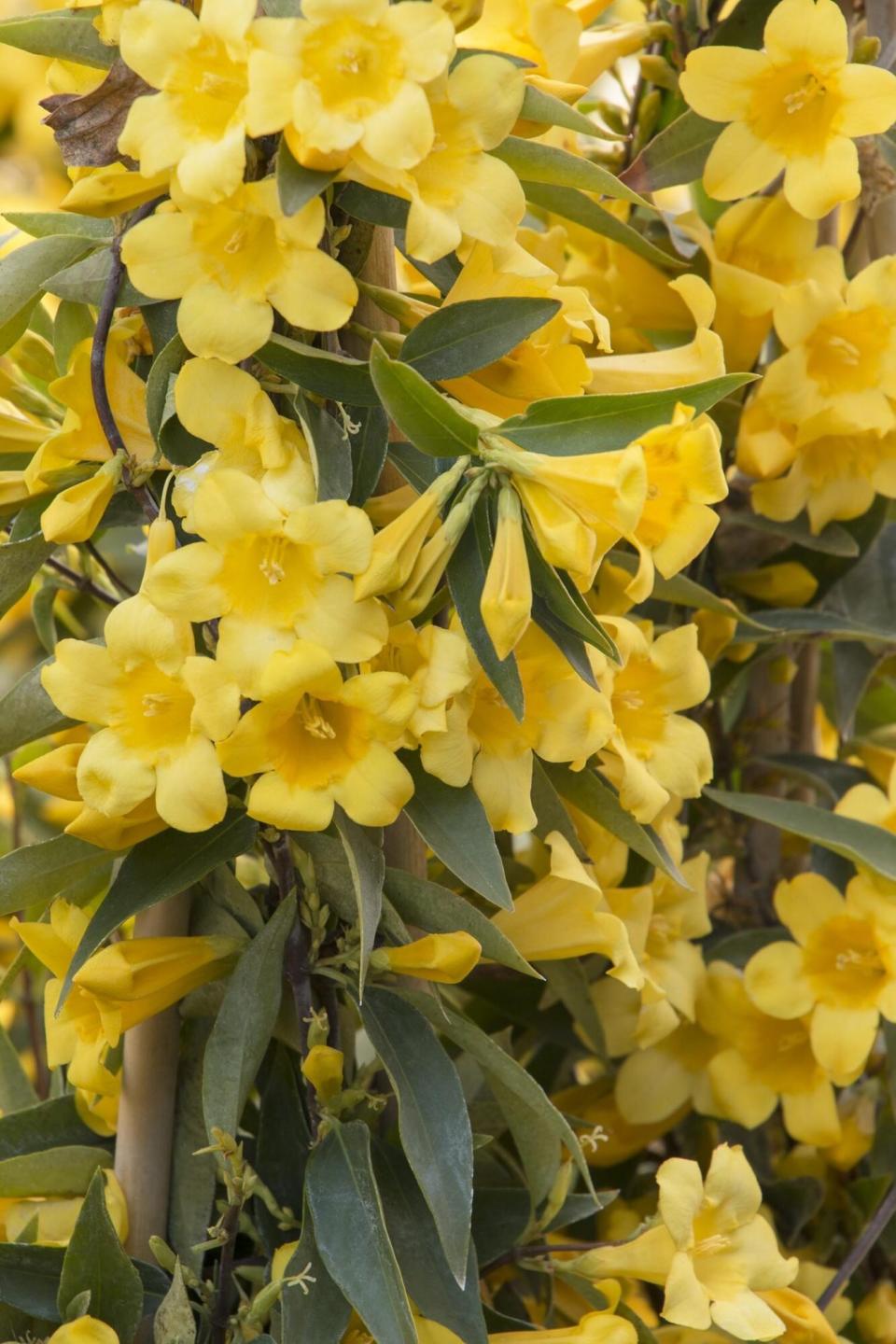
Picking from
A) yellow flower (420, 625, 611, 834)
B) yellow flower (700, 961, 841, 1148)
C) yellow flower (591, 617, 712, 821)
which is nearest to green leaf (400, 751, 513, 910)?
yellow flower (420, 625, 611, 834)

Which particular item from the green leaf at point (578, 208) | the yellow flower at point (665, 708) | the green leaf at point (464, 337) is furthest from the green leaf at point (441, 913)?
the green leaf at point (578, 208)

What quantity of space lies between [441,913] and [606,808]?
0.31 ft

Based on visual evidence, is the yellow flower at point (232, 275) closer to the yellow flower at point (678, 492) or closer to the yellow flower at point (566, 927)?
the yellow flower at point (678, 492)

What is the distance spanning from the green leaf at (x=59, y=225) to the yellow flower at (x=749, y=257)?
338mm

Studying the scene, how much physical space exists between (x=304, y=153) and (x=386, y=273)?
5.5 inches

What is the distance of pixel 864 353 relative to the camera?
0.78m

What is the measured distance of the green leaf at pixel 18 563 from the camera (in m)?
0.62

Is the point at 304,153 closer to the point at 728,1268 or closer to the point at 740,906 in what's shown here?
the point at 728,1268

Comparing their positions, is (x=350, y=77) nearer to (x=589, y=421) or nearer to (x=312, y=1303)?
(x=589, y=421)

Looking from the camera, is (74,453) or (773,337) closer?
(74,453)

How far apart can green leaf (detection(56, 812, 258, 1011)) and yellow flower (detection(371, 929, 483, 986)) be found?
3.0 inches

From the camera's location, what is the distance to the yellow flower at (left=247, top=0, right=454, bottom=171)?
0.46 meters

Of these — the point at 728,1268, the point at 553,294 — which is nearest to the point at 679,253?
the point at 553,294

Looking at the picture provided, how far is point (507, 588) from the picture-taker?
48 centimetres
